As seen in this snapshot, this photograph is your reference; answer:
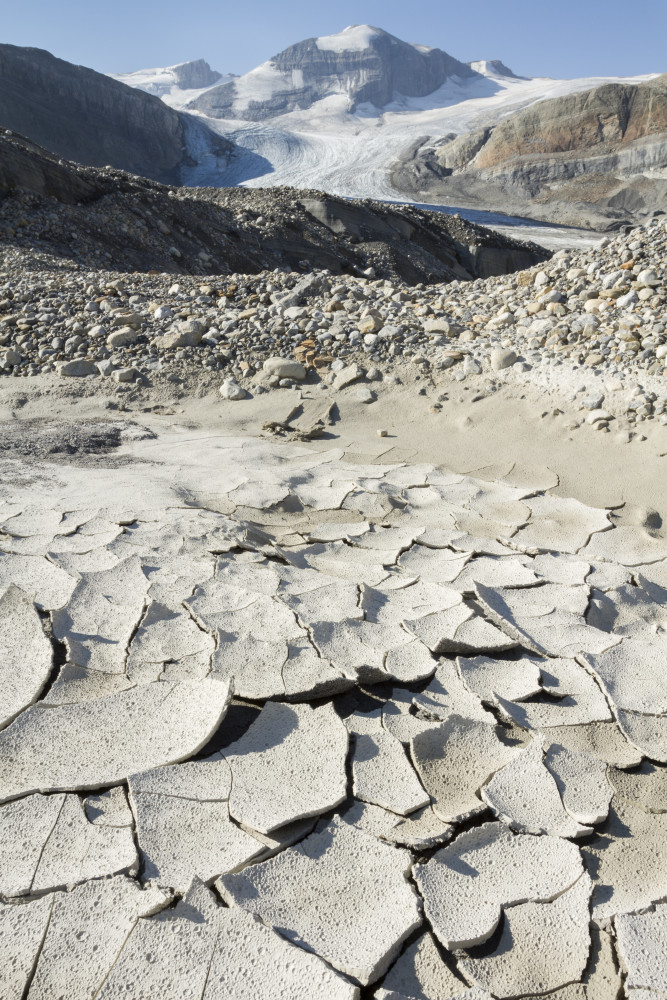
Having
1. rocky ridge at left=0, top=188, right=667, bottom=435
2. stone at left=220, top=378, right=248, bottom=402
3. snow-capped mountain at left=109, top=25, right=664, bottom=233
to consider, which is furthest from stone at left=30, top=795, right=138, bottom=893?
snow-capped mountain at left=109, top=25, right=664, bottom=233

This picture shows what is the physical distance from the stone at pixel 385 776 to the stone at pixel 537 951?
23cm

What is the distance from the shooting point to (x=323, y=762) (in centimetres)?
121

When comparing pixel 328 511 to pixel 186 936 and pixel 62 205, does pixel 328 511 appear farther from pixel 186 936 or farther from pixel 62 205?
pixel 62 205

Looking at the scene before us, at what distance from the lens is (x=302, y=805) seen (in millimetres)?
1112

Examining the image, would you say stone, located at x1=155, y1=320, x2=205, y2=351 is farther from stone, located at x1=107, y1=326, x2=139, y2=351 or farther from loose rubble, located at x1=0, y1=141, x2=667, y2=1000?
loose rubble, located at x1=0, y1=141, x2=667, y2=1000

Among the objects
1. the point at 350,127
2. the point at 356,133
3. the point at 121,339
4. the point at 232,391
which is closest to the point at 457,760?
the point at 232,391

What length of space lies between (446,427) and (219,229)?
7.26 m

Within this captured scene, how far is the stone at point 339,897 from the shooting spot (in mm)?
916

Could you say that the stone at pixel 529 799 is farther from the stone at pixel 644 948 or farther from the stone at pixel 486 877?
the stone at pixel 644 948

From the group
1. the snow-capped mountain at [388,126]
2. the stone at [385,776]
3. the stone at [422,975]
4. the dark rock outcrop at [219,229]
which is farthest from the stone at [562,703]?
the snow-capped mountain at [388,126]

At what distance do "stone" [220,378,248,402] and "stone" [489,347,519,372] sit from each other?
4.86 feet

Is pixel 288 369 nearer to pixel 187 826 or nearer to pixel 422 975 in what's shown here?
pixel 187 826

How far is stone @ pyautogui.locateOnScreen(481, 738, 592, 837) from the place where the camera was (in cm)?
111

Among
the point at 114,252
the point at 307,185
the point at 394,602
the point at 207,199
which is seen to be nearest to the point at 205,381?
the point at 394,602
